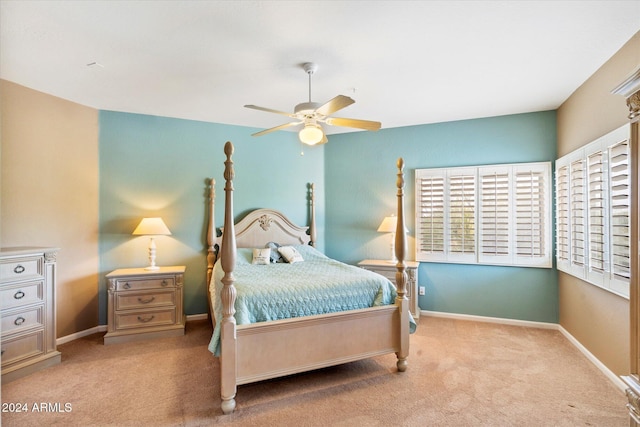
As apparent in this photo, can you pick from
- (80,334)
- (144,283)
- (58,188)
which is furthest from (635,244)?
(80,334)

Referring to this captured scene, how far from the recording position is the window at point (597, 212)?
2.54m

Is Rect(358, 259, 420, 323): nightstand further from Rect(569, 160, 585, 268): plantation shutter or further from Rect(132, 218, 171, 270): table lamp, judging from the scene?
Rect(132, 218, 171, 270): table lamp

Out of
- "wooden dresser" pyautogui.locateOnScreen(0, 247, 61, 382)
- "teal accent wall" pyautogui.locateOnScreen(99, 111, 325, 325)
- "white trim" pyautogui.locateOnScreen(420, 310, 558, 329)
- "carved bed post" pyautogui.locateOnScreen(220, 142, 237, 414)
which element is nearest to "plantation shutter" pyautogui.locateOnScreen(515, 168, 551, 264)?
"white trim" pyautogui.locateOnScreen(420, 310, 558, 329)

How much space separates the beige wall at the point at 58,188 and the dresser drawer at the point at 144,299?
64 centimetres

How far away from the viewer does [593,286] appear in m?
3.12

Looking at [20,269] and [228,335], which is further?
[20,269]

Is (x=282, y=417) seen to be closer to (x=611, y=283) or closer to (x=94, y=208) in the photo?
(x=611, y=283)

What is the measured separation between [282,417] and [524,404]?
1798 mm

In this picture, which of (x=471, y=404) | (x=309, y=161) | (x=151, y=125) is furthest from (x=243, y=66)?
(x=471, y=404)

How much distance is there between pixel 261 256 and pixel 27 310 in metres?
2.27

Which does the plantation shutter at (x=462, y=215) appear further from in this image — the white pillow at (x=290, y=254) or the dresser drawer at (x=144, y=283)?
the dresser drawer at (x=144, y=283)

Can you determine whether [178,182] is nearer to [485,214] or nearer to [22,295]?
[22,295]

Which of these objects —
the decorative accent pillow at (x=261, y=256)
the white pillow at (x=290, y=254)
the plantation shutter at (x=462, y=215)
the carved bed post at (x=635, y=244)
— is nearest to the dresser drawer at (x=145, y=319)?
the decorative accent pillow at (x=261, y=256)

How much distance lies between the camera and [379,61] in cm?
281
